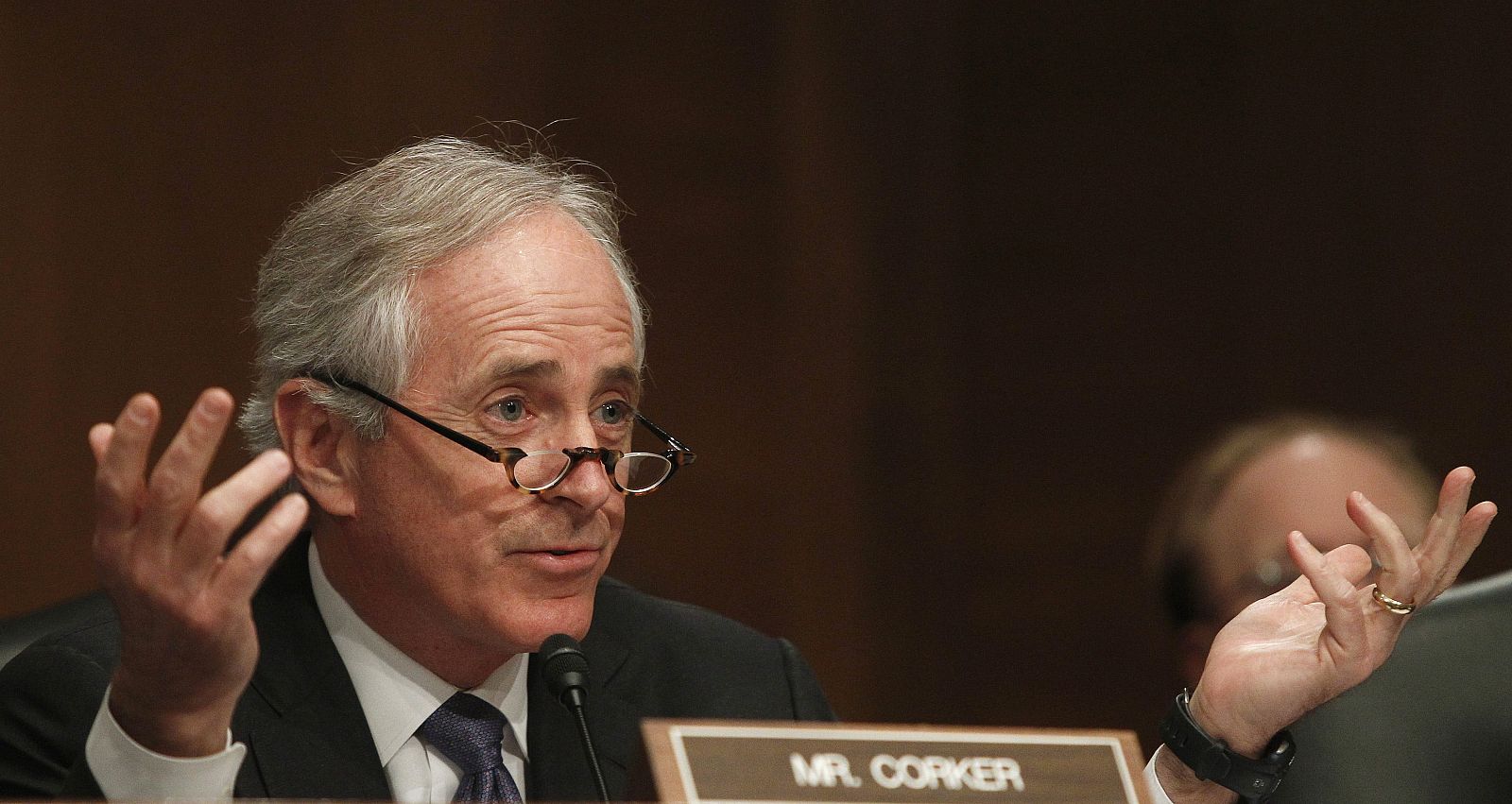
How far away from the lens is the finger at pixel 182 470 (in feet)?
4.44

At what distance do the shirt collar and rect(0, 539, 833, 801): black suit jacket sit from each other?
0.07ft

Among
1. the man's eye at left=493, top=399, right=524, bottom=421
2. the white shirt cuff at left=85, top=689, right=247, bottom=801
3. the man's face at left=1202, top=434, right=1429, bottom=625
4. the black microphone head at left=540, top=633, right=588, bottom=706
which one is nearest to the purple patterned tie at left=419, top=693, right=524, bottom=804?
the black microphone head at left=540, top=633, right=588, bottom=706

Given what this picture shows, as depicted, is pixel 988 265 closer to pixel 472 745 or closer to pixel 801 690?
pixel 801 690

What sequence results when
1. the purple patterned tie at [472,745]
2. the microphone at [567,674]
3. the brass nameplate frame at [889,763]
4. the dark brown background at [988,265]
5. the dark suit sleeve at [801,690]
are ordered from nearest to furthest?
1. the brass nameplate frame at [889,763]
2. the microphone at [567,674]
3. the purple patterned tie at [472,745]
4. the dark suit sleeve at [801,690]
5. the dark brown background at [988,265]

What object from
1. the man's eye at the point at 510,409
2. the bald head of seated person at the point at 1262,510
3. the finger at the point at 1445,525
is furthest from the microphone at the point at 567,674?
the bald head of seated person at the point at 1262,510

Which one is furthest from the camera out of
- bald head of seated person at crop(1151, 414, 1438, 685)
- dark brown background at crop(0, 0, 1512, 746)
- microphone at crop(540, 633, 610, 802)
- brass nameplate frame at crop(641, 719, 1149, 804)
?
dark brown background at crop(0, 0, 1512, 746)

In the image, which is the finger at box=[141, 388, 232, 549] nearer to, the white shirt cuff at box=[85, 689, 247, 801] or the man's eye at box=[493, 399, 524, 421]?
the white shirt cuff at box=[85, 689, 247, 801]

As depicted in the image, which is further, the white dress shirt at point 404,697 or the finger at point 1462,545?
the white dress shirt at point 404,697

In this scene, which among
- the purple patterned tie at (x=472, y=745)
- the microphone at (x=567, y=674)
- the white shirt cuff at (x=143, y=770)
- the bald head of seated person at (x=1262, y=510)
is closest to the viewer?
the white shirt cuff at (x=143, y=770)

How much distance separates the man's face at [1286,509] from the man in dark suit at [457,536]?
0.93 m

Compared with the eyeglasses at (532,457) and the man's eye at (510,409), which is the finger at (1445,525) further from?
the man's eye at (510,409)

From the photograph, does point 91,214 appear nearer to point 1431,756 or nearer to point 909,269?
point 909,269

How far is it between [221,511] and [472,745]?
704 millimetres

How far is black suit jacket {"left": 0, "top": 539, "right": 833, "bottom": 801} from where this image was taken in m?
1.85
